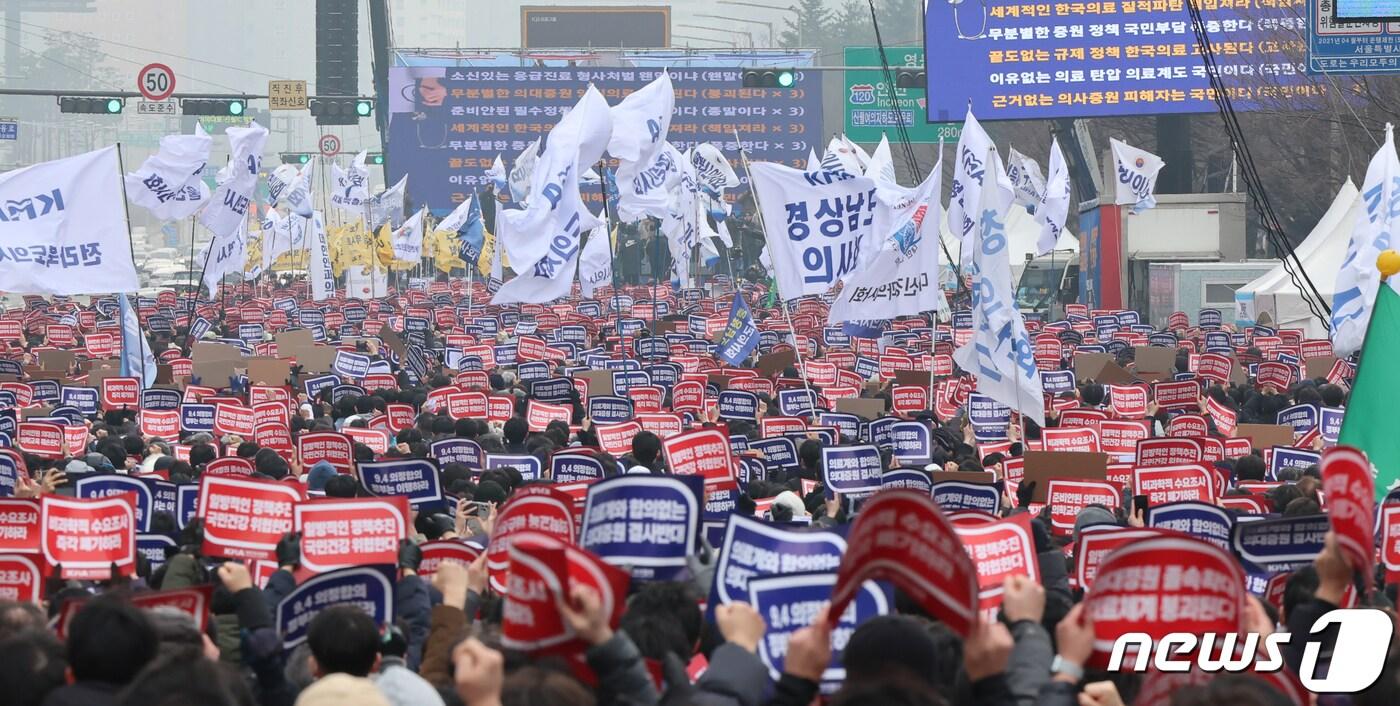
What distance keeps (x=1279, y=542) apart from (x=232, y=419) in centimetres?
1174

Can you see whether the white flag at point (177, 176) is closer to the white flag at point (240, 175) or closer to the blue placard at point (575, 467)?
the white flag at point (240, 175)

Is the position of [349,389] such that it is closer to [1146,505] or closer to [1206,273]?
[1146,505]

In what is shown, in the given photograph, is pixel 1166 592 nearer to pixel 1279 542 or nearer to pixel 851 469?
pixel 1279 542

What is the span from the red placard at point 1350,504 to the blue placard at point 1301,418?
11.0 meters

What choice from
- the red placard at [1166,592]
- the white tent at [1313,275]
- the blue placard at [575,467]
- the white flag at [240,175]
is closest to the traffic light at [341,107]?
the white flag at [240,175]

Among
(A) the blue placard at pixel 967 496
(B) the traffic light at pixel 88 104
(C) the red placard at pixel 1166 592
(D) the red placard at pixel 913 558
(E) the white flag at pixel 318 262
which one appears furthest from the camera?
(B) the traffic light at pixel 88 104

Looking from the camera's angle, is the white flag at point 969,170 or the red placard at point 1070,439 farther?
the white flag at point 969,170

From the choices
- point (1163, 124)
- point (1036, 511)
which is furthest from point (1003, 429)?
point (1163, 124)

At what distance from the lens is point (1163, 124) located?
45531 millimetres

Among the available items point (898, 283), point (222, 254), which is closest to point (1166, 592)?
point (898, 283)

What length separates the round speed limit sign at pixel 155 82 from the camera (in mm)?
39438

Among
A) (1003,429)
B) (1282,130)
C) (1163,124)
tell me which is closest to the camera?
(1003,429)

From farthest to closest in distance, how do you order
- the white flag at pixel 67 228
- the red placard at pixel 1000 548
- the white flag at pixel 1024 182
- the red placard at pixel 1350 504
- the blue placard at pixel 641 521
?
the white flag at pixel 1024 182
the white flag at pixel 67 228
the red placard at pixel 1000 548
the blue placard at pixel 641 521
the red placard at pixel 1350 504

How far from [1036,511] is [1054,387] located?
27.7 feet
